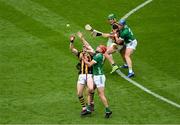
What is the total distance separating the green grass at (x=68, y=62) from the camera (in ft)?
61.3

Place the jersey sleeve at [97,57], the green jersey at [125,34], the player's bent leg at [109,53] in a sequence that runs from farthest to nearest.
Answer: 1. the player's bent leg at [109,53]
2. the green jersey at [125,34]
3. the jersey sleeve at [97,57]

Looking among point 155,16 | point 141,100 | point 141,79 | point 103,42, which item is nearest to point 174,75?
point 141,79

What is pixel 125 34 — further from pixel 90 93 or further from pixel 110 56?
pixel 90 93

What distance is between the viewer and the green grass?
18.7 metres

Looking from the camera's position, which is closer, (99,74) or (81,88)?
(99,74)

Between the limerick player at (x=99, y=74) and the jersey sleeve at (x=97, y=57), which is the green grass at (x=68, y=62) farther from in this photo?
the jersey sleeve at (x=97, y=57)

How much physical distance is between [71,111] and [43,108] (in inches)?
36.7

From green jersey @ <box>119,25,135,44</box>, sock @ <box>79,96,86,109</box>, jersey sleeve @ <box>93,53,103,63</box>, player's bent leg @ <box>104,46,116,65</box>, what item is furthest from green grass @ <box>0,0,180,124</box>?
jersey sleeve @ <box>93,53,103,63</box>

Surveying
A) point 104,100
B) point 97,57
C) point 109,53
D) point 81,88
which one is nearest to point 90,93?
point 81,88

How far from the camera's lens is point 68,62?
22766mm

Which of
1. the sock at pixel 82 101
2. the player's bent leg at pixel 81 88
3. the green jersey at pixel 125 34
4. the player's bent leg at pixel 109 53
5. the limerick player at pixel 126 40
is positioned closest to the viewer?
the player's bent leg at pixel 81 88

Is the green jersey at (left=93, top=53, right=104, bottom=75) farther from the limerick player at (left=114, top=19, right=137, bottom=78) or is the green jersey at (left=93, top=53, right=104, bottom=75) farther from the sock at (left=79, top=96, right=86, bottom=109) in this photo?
the limerick player at (left=114, top=19, right=137, bottom=78)

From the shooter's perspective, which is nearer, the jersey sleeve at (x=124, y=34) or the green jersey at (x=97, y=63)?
the green jersey at (x=97, y=63)

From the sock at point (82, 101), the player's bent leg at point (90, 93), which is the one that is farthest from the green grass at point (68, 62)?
the sock at point (82, 101)
